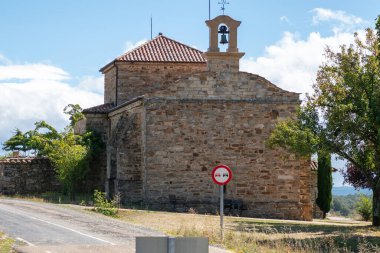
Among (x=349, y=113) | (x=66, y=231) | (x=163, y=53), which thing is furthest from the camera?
(x=163, y=53)

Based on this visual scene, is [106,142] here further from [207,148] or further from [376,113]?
[376,113]

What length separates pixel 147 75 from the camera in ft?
122

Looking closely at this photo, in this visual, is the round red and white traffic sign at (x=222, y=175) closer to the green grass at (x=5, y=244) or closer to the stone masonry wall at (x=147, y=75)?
the green grass at (x=5, y=244)

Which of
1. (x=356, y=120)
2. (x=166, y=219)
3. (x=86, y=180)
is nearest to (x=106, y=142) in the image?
(x=86, y=180)

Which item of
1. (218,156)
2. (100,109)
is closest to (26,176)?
(100,109)

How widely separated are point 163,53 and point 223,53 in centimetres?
636

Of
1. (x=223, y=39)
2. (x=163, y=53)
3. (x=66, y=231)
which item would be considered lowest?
(x=66, y=231)

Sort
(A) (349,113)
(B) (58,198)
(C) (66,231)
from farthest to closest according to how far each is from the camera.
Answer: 1. (B) (58,198)
2. (A) (349,113)
3. (C) (66,231)

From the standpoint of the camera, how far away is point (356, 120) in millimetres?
23266

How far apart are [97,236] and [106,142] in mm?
20678

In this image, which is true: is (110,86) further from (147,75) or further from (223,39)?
(223,39)

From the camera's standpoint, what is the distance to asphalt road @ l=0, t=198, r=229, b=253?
14.5 meters

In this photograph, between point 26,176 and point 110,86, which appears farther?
point 110,86

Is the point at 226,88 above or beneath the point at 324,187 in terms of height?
above
